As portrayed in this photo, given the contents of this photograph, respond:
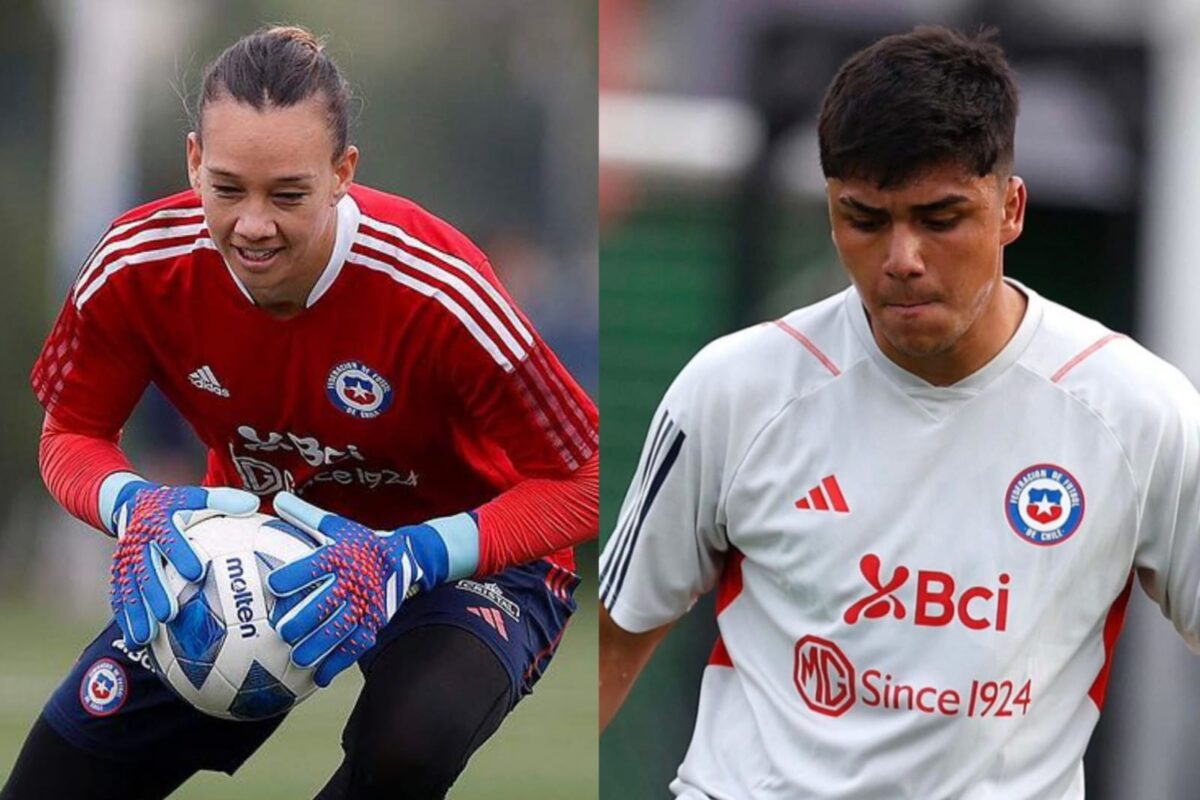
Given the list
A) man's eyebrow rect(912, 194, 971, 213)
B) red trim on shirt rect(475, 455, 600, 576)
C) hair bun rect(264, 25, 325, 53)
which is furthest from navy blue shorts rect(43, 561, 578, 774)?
man's eyebrow rect(912, 194, 971, 213)

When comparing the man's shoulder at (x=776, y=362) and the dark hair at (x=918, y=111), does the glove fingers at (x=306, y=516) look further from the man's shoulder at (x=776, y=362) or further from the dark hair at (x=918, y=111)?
the dark hair at (x=918, y=111)

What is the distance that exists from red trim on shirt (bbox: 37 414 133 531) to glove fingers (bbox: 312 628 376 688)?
0.65m

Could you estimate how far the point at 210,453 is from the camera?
4281mm

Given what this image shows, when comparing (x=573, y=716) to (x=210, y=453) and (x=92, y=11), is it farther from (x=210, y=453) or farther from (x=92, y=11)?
(x=92, y=11)

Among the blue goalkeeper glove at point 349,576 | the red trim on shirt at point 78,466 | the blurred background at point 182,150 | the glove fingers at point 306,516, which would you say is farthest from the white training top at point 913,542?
the blurred background at point 182,150

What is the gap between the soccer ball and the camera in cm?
347

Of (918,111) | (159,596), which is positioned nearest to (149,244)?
(159,596)

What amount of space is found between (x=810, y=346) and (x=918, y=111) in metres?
0.43

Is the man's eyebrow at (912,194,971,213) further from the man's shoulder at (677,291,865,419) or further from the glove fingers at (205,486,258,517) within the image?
the glove fingers at (205,486,258,517)

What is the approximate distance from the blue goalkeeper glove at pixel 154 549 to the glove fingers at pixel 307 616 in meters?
0.18

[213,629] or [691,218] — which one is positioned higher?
[691,218]

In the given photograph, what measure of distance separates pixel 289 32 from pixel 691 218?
1358 millimetres

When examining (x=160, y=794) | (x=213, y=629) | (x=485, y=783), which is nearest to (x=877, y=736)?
(x=213, y=629)

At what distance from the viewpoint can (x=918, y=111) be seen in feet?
9.55
